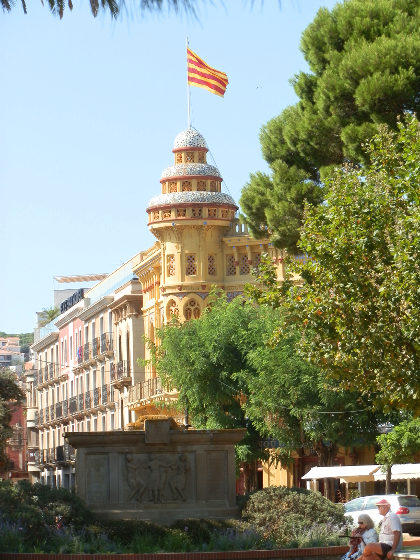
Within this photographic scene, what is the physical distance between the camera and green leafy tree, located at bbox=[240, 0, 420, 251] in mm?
27750

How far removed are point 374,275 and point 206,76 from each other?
34.7m

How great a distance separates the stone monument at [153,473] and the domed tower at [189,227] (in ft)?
113

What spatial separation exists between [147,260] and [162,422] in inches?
1614

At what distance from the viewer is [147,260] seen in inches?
2507

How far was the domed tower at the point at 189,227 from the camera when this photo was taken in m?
57.9

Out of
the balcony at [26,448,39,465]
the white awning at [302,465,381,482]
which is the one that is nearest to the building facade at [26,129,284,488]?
the balcony at [26,448,39,465]

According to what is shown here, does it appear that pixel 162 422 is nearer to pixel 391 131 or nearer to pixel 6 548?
pixel 6 548

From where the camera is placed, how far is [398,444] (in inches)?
1684

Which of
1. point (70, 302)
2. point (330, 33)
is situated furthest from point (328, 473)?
point (70, 302)

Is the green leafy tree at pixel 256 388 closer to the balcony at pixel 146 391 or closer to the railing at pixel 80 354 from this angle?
A: the balcony at pixel 146 391

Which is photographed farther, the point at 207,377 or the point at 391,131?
the point at 207,377

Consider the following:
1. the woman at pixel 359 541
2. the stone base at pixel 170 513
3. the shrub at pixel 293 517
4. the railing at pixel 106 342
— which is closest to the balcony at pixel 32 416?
the railing at pixel 106 342

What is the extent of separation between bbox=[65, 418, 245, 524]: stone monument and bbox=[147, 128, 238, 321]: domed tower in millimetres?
34534

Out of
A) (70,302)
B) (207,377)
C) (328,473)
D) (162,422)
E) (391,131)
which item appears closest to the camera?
(162,422)
